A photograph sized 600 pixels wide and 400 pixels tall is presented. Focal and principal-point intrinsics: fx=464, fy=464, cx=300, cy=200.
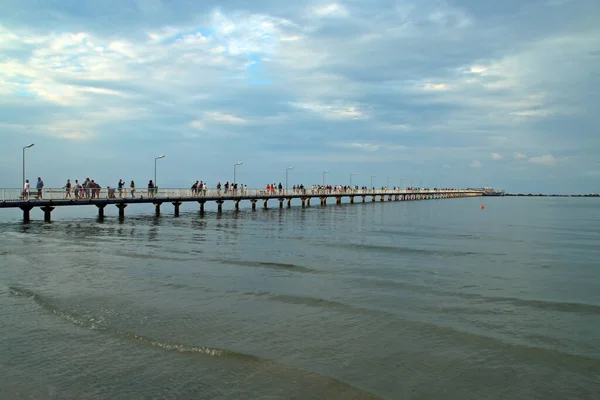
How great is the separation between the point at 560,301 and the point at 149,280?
11641mm

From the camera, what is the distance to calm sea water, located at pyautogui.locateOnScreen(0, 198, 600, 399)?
711 centimetres

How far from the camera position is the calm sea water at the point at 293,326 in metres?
7.11

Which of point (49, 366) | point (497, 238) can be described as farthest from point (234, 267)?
point (497, 238)

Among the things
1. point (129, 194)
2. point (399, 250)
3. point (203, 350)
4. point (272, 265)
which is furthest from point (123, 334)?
point (129, 194)

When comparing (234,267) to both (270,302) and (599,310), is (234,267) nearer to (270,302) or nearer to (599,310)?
(270,302)

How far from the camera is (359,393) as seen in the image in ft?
22.4

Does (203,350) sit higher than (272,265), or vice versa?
(272,265)

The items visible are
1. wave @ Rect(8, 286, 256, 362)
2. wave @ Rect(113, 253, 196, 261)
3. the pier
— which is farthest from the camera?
the pier

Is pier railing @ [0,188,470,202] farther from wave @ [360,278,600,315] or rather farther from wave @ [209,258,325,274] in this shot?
wave @ [360,278,600,315]

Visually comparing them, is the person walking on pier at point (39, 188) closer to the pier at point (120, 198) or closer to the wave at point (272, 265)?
the pier at point (120, 198)

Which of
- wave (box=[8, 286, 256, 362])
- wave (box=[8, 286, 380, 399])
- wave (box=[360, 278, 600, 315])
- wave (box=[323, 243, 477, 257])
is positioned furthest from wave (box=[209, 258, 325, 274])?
wave (box=[8, 286, 380, 399])

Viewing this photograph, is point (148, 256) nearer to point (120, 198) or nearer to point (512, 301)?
point (512, 301)

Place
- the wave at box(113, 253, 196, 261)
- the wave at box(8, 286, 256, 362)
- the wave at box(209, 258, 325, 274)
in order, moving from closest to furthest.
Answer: the wave at box(8, 286, 256, 362) < the wave at box(209, 258, 325, 274) < the wave at box(113, 253, 196, 261)

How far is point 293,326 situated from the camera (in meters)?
9.80
